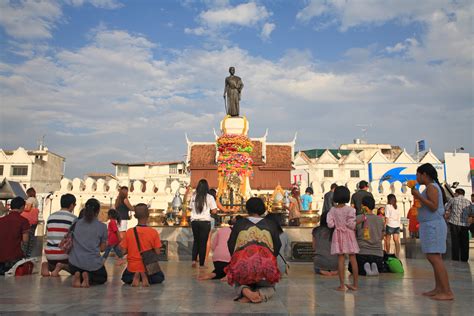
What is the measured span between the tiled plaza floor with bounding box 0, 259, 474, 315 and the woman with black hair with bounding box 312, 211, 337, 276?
0.44m

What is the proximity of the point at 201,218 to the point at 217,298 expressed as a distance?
2.89m

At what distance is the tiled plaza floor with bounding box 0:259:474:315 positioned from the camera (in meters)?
3.84

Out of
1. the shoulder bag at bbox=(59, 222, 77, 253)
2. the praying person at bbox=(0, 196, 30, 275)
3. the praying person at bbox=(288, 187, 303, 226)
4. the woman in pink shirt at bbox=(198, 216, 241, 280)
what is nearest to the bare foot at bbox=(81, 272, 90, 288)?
the shoulder bag at bbox=(59, 222, 77, 253)

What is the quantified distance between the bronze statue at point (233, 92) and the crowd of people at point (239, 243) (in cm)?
781

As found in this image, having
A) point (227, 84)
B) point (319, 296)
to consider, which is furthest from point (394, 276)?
point (227, 84)

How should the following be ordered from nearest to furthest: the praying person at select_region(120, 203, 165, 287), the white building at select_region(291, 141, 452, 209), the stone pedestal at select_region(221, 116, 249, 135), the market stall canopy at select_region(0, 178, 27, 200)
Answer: the praying person at select_region(120, 203, 165, 287), the market stall canopy at select_region(0, 178, 27, 200), the stone pedestal at select_region(221, 116, 249, 135), the white building at select_region(291, 141, 452, 209)

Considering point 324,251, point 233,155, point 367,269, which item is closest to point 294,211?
point 324,251

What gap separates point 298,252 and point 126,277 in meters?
4.20

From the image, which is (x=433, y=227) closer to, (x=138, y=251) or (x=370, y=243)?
(x=370, y=243)

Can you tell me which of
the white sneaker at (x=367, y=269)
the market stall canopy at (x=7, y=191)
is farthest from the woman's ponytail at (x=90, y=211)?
the market stall canopy at (x=7, y=191)

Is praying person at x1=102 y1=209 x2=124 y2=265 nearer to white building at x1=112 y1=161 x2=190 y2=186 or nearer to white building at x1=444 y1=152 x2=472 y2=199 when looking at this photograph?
white building at x1=112 y1=161 x2=190 y2=186

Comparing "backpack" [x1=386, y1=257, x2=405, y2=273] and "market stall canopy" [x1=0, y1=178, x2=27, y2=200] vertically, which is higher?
"market stall canopy" [x1=0, y1=178, x2=27, y2=200]

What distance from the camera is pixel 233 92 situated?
1498 centimetres

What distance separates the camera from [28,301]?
4203mm
